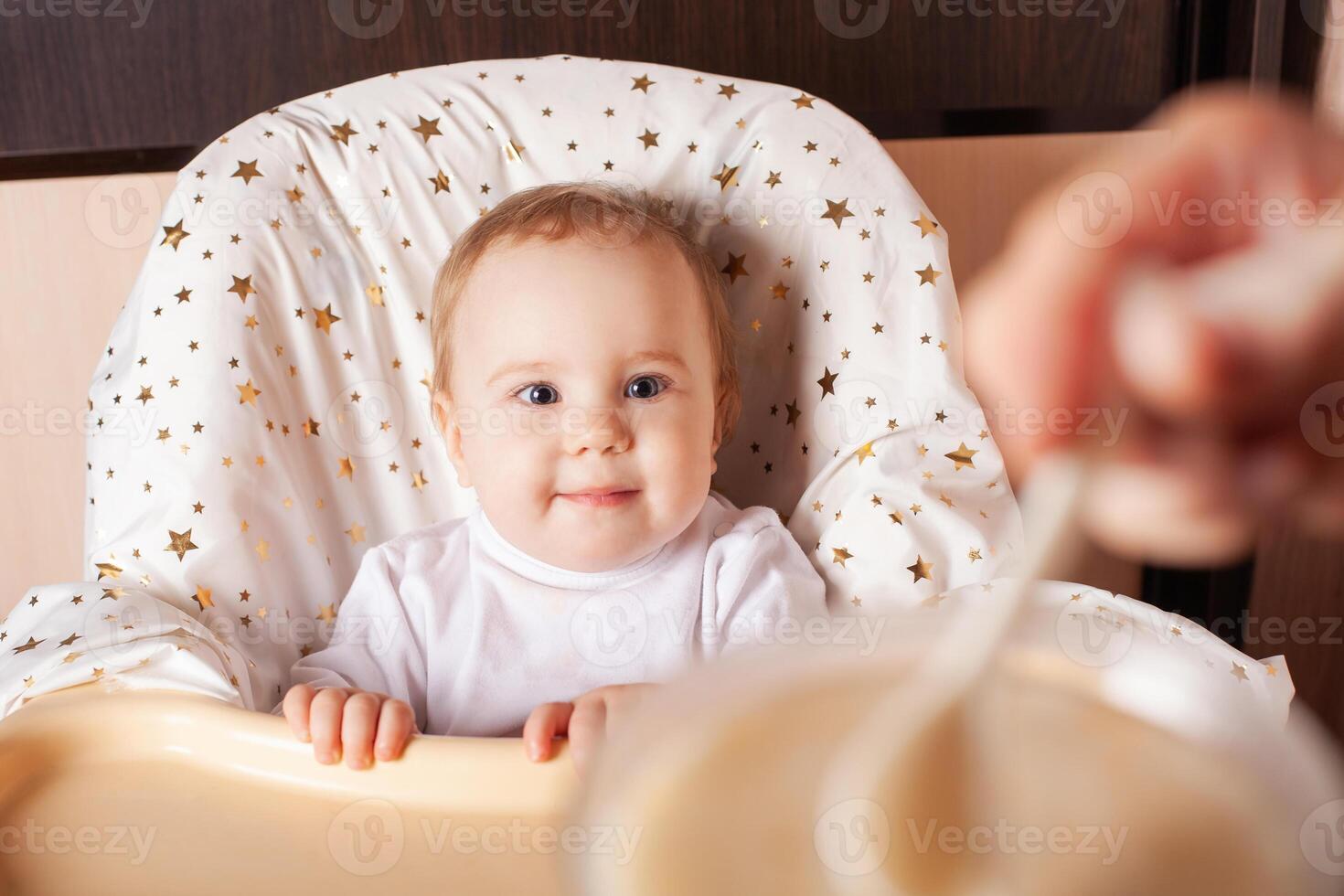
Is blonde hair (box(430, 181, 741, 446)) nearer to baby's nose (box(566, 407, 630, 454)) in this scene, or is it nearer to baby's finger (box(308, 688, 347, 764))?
baby's nose (box(566, 407, 630, 454))

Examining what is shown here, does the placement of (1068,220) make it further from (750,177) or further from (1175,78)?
(1175,78)

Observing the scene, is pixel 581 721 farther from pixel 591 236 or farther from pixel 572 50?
pixel 572 50

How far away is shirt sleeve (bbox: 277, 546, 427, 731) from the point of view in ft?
2.83

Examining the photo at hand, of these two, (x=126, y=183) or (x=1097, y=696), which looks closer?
(x=1097, y=696)

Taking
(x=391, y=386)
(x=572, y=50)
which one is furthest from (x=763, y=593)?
(x=572, y=50)

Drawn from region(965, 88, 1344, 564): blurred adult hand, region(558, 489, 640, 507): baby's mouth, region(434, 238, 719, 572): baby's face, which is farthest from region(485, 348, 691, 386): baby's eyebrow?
region(965, 88, 1344, 564): blurred adult hand

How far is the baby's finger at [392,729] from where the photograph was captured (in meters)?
0.61

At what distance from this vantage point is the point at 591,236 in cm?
88

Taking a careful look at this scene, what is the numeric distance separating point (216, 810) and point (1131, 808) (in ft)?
1.64

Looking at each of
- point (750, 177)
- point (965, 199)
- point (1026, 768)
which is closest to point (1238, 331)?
point (1026, 768)

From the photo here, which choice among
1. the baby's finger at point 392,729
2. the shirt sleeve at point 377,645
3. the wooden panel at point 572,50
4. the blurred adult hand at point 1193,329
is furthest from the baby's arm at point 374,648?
the wooden panel at point 572,50

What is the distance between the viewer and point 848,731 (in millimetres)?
432

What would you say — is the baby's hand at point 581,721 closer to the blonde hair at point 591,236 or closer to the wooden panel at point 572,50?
the blonde hair at point 591,236

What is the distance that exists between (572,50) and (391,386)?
0.56 metres
